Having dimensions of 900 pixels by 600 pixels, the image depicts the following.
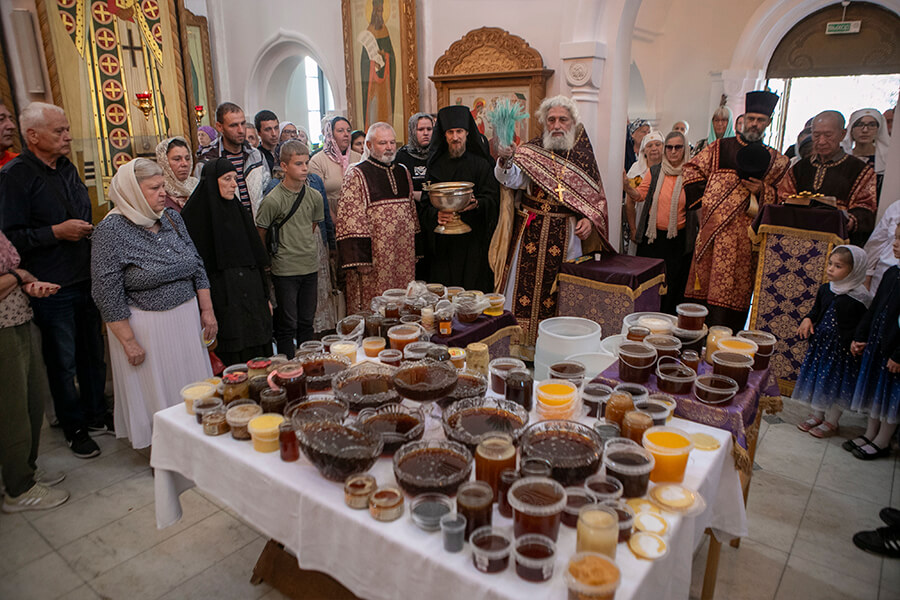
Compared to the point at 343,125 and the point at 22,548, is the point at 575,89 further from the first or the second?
the point at 22,548

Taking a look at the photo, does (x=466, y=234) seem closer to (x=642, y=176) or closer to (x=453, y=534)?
(x=642, y=176)

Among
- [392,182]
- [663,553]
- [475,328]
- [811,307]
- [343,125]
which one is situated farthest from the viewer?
[343,125]

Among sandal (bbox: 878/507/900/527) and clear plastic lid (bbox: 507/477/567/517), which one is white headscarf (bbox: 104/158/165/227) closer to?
clear plastic lid (bbox: 507/477/567/517)

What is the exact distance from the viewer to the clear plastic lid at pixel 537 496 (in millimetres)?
1569

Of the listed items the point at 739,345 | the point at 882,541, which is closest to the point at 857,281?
the point at 882,541

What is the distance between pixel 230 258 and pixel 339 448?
246 cm

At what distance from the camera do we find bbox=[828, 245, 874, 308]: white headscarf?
391cm

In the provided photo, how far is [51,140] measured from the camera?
3.59 m

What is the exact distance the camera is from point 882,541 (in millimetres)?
3055

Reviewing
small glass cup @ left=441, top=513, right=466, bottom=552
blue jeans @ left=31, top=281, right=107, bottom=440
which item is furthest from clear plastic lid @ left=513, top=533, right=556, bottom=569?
blue jeans @ left=31, top=281, right=107, bottom=440

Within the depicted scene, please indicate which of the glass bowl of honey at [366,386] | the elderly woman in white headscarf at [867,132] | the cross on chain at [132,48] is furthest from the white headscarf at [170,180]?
the elderly woman in white headscarf at [867,132]

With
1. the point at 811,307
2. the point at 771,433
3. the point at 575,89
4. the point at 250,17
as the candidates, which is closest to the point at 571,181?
the point at 575,89

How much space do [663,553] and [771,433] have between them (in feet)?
10.5

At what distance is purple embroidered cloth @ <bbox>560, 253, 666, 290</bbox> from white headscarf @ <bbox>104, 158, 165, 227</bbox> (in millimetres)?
3238
